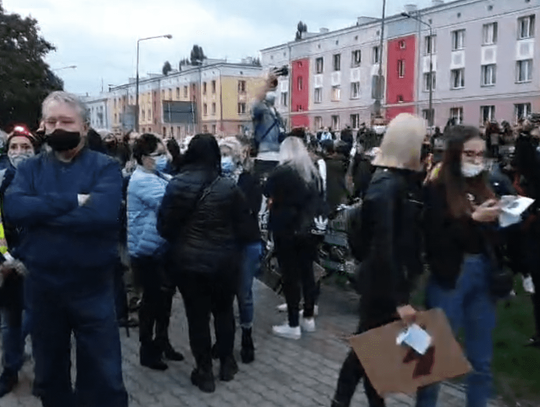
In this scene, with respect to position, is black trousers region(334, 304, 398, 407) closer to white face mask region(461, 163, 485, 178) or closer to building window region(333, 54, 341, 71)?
white face mask region(461, 163, 485, 178)

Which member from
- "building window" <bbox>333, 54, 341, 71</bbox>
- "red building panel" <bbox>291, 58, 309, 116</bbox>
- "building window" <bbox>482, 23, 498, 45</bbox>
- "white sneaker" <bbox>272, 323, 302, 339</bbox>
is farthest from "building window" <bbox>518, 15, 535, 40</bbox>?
"white sneaker" <bbox>272, 323, 302, 339</bbox>

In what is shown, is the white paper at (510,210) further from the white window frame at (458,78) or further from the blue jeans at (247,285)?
the white window frame at (458,78)

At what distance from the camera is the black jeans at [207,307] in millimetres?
5059

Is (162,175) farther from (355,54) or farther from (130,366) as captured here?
(355,54)

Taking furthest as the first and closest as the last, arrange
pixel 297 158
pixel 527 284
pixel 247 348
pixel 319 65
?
pixel 319 65 → pixel 527 284 → pixel 297 158 → pixel 247 348

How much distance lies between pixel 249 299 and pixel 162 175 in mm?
1373

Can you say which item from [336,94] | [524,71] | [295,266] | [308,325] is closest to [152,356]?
[295,266]

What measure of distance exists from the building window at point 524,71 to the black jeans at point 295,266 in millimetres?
40735

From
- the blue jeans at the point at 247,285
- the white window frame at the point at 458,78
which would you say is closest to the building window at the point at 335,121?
the white window frame at the point at 458,78

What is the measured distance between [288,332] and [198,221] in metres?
2.12

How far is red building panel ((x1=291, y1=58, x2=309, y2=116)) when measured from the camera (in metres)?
62.9

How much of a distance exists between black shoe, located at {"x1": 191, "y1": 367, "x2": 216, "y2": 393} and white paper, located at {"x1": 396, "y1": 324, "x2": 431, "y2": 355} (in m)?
2.07

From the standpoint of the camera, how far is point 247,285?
6129mm

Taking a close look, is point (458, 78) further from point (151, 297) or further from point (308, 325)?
point (151, 297)
